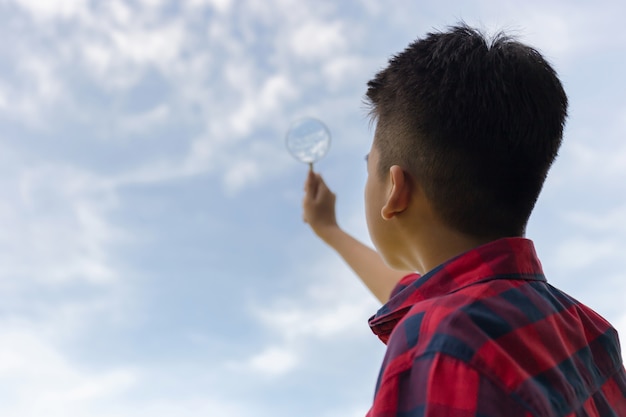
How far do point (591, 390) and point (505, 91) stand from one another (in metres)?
0.65

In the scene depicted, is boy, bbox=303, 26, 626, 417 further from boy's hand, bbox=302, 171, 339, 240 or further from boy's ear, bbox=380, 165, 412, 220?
boy's hand, bbox=302, 171, 339, 240

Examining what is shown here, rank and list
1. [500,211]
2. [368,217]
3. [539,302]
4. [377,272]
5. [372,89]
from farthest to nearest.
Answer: [377,272]
[372,89]
[368,217]
[500,211]
[539,302]

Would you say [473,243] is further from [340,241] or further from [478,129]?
[340,241]

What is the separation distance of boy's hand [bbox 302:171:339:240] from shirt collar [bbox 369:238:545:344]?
1.50 meters

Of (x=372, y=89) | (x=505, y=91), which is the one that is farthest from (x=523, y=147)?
(x=372, y=89)

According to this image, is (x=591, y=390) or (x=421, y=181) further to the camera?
(x=421, y=181)

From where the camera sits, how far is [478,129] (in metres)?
1.46

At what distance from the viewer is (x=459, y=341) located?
1.13 metres

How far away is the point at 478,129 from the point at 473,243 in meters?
0.24

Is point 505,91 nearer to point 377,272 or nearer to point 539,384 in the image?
point 539,384

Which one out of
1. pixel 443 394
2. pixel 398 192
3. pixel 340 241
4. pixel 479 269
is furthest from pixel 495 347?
pixel 340 241

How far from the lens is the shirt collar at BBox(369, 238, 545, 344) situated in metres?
1.36

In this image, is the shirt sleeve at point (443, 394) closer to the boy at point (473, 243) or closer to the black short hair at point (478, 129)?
the boy at point (473, 243)

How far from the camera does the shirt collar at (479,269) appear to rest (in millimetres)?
1362
